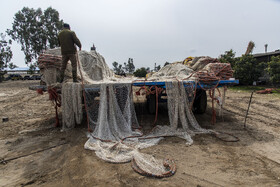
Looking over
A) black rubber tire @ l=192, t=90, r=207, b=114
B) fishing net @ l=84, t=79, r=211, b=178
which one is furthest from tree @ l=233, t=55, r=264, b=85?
fishing net @ l=84, t=79, r=211, b=178

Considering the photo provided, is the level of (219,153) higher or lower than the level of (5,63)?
lower

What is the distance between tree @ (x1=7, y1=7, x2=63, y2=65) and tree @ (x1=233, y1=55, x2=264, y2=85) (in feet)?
78.4

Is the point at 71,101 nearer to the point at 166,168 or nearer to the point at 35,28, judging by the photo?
the point at 166,168

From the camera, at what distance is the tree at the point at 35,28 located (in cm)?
2305

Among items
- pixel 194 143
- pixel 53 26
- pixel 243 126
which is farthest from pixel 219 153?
pixel 53 26

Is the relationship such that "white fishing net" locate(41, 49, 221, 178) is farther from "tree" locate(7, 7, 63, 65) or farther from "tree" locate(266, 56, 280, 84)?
"tree" locate(7, 7, 63, 65)

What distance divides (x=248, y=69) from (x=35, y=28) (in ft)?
89.1

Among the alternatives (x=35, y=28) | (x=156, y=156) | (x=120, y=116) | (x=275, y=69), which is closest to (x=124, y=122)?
(x=120, y=116)

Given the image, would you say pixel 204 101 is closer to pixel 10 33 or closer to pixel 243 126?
pixel 243 126

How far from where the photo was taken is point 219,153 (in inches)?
113

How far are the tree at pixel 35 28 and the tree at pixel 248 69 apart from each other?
23.9 m

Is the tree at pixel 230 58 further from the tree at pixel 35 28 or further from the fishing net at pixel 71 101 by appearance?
the tree at pixel 35 28

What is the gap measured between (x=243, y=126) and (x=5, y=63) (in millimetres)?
35832

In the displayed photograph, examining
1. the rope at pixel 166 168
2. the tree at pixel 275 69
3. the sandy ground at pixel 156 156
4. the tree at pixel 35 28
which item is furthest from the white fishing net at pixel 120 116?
the tree at pixel 35 28
